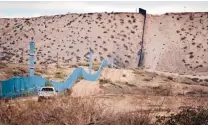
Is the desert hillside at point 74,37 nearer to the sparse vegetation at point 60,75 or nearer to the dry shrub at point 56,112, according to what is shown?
the sparse vegetation at point 60,75

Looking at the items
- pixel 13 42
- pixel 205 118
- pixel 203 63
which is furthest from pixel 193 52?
pixel 205 118

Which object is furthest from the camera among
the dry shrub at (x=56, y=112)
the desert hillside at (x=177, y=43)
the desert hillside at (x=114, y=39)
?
the desert hillside at (x=114, y=39)

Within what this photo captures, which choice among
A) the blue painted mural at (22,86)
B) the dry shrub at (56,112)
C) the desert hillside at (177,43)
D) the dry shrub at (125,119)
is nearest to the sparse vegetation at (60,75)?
the blue painted mural at (22,86)

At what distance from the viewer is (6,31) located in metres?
101

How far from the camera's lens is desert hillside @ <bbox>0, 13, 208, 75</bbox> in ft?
283

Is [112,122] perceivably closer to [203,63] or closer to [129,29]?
[203,63]

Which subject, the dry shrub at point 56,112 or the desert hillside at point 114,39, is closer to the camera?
the dry shrub at point 56,112

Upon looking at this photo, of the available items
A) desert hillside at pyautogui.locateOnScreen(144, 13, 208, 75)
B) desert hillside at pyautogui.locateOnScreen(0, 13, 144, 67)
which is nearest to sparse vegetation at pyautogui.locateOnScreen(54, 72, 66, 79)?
desert hillside at pyautogui.locateOnScreen(0, 13, 144, 67)

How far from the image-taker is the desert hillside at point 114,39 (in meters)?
86.2

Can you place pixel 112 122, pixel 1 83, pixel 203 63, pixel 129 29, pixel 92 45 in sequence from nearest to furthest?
1. pixel 112 122
2. pixel 1 83
3. pixel 203 63
4. pixel 92 45
5. pixel 129 29

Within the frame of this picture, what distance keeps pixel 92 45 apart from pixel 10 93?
62.1 m

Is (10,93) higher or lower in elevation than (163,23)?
lower

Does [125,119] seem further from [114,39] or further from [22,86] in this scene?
[114,39]

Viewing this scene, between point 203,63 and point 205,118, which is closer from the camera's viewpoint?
point 205,118
